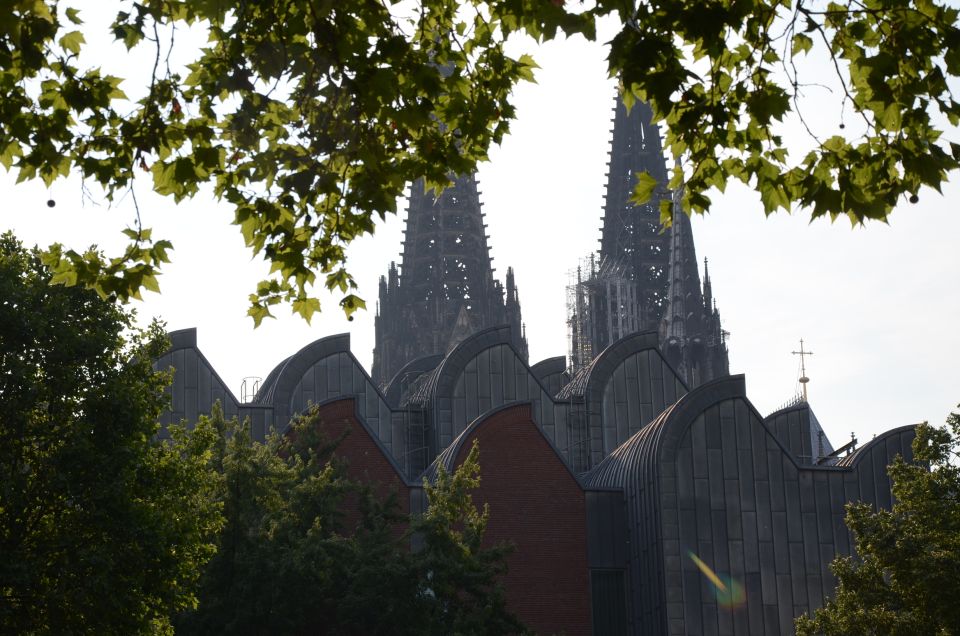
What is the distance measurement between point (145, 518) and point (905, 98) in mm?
15319

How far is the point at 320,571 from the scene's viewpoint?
3002cm

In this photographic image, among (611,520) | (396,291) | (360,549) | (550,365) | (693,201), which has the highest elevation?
(396,291)

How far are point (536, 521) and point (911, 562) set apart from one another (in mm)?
16911

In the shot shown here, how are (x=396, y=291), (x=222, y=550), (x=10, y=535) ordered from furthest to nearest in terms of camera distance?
(x=396, y=291), (x=222, y=550), (x=10, y=535)

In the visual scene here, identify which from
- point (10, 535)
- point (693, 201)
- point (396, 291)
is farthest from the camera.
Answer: point (396, 291)

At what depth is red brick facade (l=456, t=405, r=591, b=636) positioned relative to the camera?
4097 centimetres

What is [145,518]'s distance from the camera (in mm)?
22812

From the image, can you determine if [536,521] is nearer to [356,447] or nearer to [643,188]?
[356,447]

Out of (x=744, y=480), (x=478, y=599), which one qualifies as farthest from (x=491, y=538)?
(x=478, y=599)

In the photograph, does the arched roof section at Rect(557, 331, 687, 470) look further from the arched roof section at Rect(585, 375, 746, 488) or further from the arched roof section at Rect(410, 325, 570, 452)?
the arched roof section at Rect(585, 375, 746, 488)

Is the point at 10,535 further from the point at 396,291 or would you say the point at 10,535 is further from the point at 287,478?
the point at 396,291

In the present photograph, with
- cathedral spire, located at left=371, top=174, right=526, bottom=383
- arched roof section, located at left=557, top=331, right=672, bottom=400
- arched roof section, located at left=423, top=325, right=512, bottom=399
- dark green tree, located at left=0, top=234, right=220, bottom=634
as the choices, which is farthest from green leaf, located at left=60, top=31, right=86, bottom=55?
cathedral spire, located at left=371, top=174, right=526, bottom=383

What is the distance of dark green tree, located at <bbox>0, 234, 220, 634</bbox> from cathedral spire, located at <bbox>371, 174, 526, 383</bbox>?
57796 mm

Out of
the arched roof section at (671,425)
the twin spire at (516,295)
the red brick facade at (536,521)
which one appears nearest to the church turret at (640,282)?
the twin spire at (516,295)
